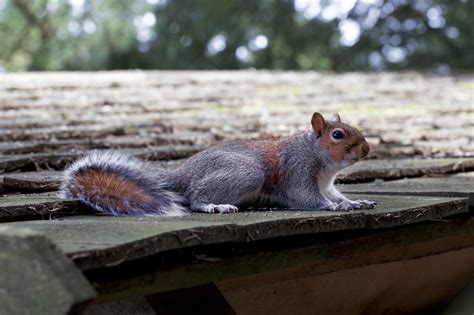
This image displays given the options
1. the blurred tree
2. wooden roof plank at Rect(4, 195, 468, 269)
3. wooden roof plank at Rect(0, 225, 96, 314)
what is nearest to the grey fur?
wooden roof plank at Rect(4, 195, 468, 269)

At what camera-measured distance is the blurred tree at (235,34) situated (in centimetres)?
1227

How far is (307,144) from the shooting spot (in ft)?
8.48

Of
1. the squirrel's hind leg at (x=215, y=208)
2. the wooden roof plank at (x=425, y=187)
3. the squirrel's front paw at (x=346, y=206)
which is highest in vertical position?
the squirrel's front paw at (x=346, y=206)

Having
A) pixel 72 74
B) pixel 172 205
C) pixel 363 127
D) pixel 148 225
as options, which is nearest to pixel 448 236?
pixel 172 205

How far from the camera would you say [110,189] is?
7.03 feet

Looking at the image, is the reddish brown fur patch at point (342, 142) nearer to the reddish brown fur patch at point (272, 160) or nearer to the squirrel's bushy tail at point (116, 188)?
the reddish brown fur patch at point (272, 160)

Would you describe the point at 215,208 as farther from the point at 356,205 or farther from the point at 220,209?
the point at 356,205

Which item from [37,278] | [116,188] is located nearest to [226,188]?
[116,188]

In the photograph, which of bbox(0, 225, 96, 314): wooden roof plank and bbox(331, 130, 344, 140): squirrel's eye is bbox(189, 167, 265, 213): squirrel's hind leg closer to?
bbox(331, 130, 344, 140): squirrel's eye

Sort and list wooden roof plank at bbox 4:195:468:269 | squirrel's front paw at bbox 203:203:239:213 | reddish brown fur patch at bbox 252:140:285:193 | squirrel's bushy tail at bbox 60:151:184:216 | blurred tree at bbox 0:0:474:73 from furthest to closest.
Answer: blurred tree at bbox 0:0:474:73 → reddish brown fur patch at bbox 252:140:285:193 → squirrel's front paw at bbox 203:203:239:213 → squirrel's bushy tail at bbox 60:151:184:216 → wooden roof plank at bbox 4:195:468:269

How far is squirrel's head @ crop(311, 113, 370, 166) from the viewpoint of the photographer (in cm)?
252

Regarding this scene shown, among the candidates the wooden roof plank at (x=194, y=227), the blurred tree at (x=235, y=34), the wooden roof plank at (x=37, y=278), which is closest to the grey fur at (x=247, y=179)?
the wooden roof plank at (x=194, y=227)

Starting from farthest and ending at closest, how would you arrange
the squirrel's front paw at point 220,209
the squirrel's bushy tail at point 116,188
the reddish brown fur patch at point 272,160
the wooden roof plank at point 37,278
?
the reddish brown fur patch at point 272,160
the squirrel's front paw at point 220,209
the squirrel's bushy tail at point 116,188
the wooden roof plank at point 37,278

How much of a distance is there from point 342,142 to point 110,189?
75 centimetres
